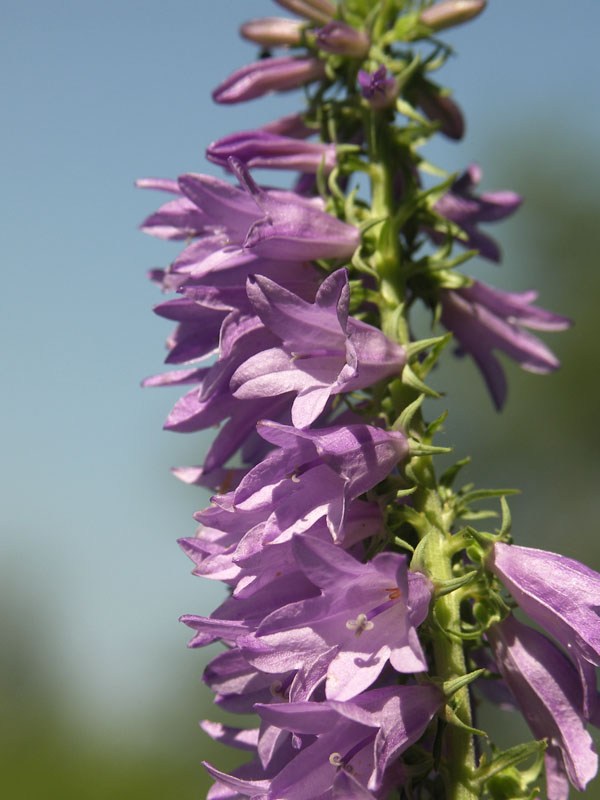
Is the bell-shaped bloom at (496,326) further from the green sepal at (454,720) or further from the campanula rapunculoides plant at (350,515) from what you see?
→ the green sepal at (454,720)

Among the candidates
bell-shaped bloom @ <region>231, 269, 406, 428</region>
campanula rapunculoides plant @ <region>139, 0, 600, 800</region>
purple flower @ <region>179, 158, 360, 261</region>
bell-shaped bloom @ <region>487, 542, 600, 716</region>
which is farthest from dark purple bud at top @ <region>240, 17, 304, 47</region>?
bell-shaped bloom @ <region>487, 542, 600, 716</region>

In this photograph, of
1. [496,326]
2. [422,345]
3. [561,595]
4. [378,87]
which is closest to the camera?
[561,595]

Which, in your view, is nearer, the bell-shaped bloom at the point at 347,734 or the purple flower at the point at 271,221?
the bell-shaped bloom at the point at 347,734

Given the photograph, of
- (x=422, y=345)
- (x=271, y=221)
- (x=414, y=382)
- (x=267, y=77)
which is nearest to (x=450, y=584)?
(x=414, y=382)

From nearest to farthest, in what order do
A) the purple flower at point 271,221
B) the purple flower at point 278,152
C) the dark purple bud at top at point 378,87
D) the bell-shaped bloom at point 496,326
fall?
the purple flower at point 271,221 < the dark purple bud at top at point 378,87 < the purple flower at point 278,152 < the bell-shaped bloom at point 496,326

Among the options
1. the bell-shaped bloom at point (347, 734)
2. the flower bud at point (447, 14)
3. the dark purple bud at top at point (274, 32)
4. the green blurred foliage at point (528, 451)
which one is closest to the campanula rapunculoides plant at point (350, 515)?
the bell-shaped bloom at point (347, 734)

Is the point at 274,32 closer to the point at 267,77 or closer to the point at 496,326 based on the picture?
the point at 267,77
